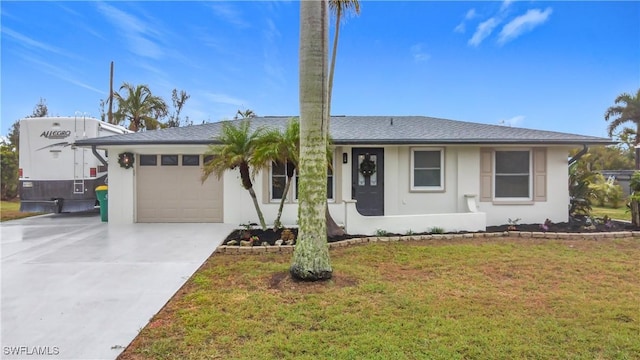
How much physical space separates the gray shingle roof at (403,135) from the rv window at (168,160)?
67cm

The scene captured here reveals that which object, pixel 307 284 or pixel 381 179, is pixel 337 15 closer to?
pixel 381 179

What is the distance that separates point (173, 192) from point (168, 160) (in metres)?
0.97

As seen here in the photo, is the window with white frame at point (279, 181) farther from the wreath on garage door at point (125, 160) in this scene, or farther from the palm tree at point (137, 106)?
the palm tree at point (137, 106)

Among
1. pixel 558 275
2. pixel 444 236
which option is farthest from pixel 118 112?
pixel 558 275

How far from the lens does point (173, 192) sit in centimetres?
1016

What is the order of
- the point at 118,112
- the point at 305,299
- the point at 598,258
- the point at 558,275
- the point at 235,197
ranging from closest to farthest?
the point at 305,299
the point at 558,275
the point at 598,258
the point at 235,197
the point at 118,112

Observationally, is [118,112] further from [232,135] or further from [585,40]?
[585,40]

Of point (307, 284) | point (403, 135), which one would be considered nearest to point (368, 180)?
point (403, 135)

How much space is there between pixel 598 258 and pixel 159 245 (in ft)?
28.6

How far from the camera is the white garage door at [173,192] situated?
1009cm

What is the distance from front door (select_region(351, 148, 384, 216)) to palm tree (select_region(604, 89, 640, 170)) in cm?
2282

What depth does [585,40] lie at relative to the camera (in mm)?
13367

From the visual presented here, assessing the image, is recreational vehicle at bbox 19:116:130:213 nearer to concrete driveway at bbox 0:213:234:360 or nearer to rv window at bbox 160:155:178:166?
concrete driveway at bbox 0:213:234:360

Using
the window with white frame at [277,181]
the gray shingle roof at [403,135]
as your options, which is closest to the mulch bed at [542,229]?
the window with white frame at [277,181]
